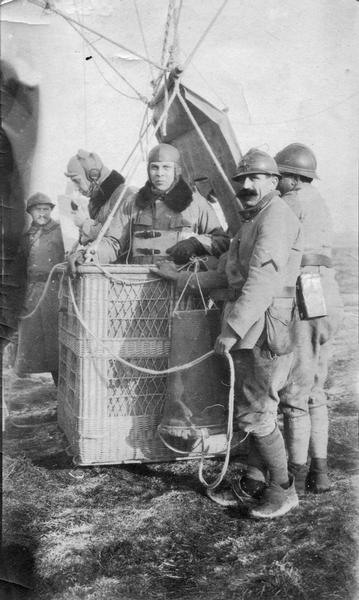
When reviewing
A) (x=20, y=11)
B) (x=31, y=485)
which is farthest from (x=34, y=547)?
(x=20, y=11)

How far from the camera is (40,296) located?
582 centimetres

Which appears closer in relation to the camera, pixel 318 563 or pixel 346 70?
pixel 318 563

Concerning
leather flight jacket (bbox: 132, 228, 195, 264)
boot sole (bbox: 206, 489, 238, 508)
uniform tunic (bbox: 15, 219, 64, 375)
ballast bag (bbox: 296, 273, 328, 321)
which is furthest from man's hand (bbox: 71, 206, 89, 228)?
boot sole (bbox: 206, 489, 238, 508)

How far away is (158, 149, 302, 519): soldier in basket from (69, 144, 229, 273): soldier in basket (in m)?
1.02

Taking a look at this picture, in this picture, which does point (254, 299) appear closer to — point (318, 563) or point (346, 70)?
point (318, 563)

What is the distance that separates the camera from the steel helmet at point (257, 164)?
11.1 feet

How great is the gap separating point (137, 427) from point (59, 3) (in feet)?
10.3

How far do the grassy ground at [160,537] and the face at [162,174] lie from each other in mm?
2500

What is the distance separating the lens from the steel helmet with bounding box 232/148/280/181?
337cm

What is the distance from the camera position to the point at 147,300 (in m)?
3.74

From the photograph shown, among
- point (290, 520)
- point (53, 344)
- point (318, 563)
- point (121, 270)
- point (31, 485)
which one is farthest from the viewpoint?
point (53, 344)

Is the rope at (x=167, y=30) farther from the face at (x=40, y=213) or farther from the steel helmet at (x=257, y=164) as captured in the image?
the face at (x=40, y=213)

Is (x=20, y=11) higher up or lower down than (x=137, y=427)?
higher up

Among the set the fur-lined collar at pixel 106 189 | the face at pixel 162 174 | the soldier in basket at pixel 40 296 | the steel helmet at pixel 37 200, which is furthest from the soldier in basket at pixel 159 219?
the steel helmet at pixel 37 200
